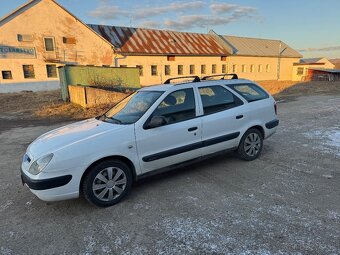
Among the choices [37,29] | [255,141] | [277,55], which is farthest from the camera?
[277,55]

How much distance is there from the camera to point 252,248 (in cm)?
275

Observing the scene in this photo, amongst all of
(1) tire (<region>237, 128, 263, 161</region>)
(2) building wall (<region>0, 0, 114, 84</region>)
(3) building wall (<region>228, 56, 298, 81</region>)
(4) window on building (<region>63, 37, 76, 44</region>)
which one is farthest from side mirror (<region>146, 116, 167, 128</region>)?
(3) building wall (<region>228, 56, 298, 81</region>)

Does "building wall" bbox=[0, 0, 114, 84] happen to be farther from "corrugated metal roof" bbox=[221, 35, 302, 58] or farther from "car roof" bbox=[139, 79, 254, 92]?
"car roof" bbox=[139, 79, 254, 92]

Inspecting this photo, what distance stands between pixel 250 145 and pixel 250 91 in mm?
1107

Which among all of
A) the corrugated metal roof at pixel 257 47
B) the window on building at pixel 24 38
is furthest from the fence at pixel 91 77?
the corrugated metal roof at pixel 257 47

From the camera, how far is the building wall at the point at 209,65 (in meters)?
32.5

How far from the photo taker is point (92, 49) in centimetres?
2866

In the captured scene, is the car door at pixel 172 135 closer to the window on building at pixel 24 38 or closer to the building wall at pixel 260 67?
the window on building at pixel 24 38

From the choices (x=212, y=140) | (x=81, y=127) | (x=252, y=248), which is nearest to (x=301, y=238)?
(x=252, y=248)

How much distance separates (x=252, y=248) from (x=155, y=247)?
3.35ft

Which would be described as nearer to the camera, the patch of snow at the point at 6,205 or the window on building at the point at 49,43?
the patch of snow at the point at 6,205

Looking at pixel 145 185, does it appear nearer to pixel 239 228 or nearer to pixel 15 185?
pixel 239 228

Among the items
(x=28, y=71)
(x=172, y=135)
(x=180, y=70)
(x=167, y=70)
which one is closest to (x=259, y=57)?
(x=180, y=70)

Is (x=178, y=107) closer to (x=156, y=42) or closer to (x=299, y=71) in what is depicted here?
(x=156, y=42)
